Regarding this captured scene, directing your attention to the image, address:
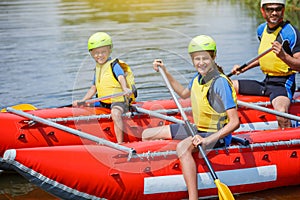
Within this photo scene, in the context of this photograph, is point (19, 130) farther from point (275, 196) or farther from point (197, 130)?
point (275, 196)

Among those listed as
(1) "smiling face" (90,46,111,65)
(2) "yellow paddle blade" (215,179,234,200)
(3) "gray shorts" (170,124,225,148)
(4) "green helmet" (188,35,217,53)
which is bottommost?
(2) "yellow paddle blade" (215,179,234,200)

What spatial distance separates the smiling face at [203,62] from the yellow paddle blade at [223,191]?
42.5 inches

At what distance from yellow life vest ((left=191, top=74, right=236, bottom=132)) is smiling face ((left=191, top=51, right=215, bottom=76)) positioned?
0.41 ft

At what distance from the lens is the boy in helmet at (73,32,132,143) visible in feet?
26.6

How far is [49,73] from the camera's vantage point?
14.5 m

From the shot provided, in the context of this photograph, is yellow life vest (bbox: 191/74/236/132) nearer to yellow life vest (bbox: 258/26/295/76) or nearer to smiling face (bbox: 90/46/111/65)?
smiling face (bbox: 90/46/111/65)

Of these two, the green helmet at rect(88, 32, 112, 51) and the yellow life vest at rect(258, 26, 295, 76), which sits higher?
the green helmet at rect(88, 32, 112, 51)

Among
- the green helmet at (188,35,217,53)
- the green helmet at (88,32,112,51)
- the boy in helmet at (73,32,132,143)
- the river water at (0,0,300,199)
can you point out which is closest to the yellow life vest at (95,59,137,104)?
the boy in helmet at (73,32,132,143)

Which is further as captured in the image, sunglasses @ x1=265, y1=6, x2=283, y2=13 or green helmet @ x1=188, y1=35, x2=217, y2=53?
sunglasses @ x1=265, y1=6, x2=283, y2=13

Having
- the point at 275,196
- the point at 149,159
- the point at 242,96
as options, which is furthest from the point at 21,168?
the point at 242,96

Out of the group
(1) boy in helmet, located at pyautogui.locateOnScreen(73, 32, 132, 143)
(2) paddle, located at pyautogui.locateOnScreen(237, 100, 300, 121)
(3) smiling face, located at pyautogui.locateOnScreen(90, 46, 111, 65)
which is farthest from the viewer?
(3) smiling face, located at pyautogui.locateOnScreen(90, 46, 111, 65)

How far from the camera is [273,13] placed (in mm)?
8133

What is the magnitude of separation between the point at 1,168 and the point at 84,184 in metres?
1.88

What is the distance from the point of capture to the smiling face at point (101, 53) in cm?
823
